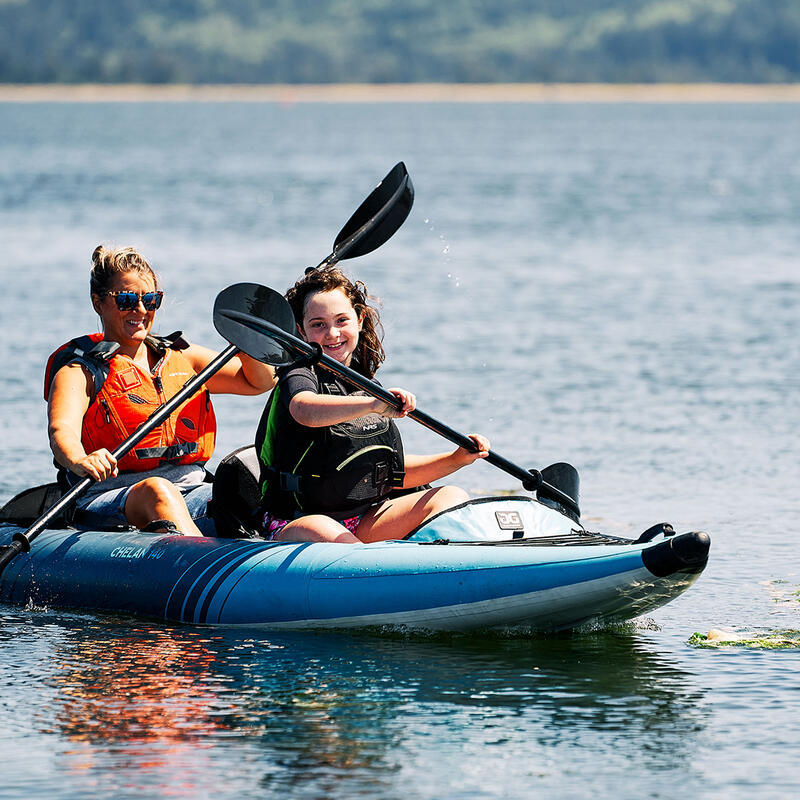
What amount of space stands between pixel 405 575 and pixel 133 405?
1.31 m

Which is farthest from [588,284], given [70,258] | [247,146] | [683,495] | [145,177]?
[247,146]

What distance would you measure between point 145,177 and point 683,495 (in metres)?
31.6

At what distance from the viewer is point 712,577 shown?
671 cm

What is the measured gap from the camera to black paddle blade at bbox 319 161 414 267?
23.9 ft

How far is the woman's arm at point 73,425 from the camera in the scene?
573 centimetres

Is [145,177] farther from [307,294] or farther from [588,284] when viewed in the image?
[307,294]

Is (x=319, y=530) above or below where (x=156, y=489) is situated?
below

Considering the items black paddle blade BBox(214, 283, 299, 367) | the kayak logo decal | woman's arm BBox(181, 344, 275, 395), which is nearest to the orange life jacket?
woman's arm BBox(181, 344, 275, 395)

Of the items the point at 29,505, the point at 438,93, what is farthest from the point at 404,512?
the point at 438,93

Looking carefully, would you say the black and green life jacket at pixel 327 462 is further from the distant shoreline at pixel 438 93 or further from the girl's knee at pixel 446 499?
the distant shoreline at pixel 438 93

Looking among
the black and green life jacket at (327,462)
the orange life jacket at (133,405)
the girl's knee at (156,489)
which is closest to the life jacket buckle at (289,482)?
the black and green life jacket at (327,462)

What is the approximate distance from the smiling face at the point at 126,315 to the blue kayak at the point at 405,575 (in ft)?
2.28

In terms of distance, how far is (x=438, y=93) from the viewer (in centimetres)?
15400

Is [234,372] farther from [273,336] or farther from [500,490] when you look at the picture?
[500,490]
